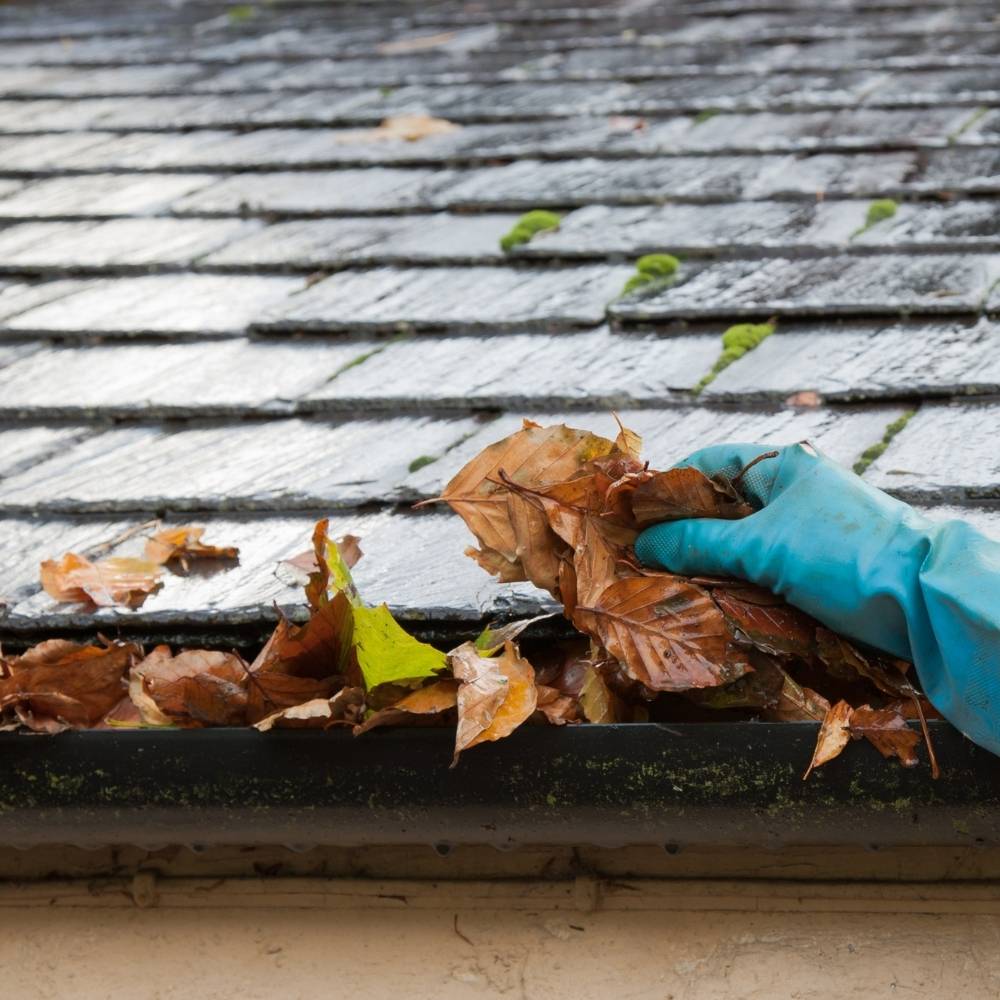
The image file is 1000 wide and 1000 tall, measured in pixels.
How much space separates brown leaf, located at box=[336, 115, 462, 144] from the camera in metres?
3.92

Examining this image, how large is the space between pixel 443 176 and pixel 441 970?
2.28 meters

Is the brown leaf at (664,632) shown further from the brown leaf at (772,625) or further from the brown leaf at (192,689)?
the brown leaf at (192,689)

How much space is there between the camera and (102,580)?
187 centimetres

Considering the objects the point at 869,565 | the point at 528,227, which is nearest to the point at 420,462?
the point at 869,565

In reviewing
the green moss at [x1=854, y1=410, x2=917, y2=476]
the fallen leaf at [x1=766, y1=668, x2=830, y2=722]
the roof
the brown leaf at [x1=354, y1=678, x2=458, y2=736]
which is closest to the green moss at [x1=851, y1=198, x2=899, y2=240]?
the roof

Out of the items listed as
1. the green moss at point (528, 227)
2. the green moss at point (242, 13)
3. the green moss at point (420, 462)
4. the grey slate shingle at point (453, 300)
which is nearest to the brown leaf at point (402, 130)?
the green moss at point (528, 227)

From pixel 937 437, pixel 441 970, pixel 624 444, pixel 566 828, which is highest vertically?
pixel 624 444

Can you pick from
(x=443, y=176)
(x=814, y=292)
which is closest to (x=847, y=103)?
(x=443, y=176)

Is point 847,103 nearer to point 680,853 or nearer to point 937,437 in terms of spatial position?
point 937,437

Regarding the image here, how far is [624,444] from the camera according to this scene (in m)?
1.61

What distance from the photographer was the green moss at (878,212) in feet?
9.50

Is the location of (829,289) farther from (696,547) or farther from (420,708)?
(420,708)

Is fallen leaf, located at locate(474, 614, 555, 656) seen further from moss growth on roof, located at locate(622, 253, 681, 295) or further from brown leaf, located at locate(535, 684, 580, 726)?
moss growth on roof, located at locate(622, 253, 681, 295)

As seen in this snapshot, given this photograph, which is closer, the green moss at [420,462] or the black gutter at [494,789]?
the black gutter at [494,789]
